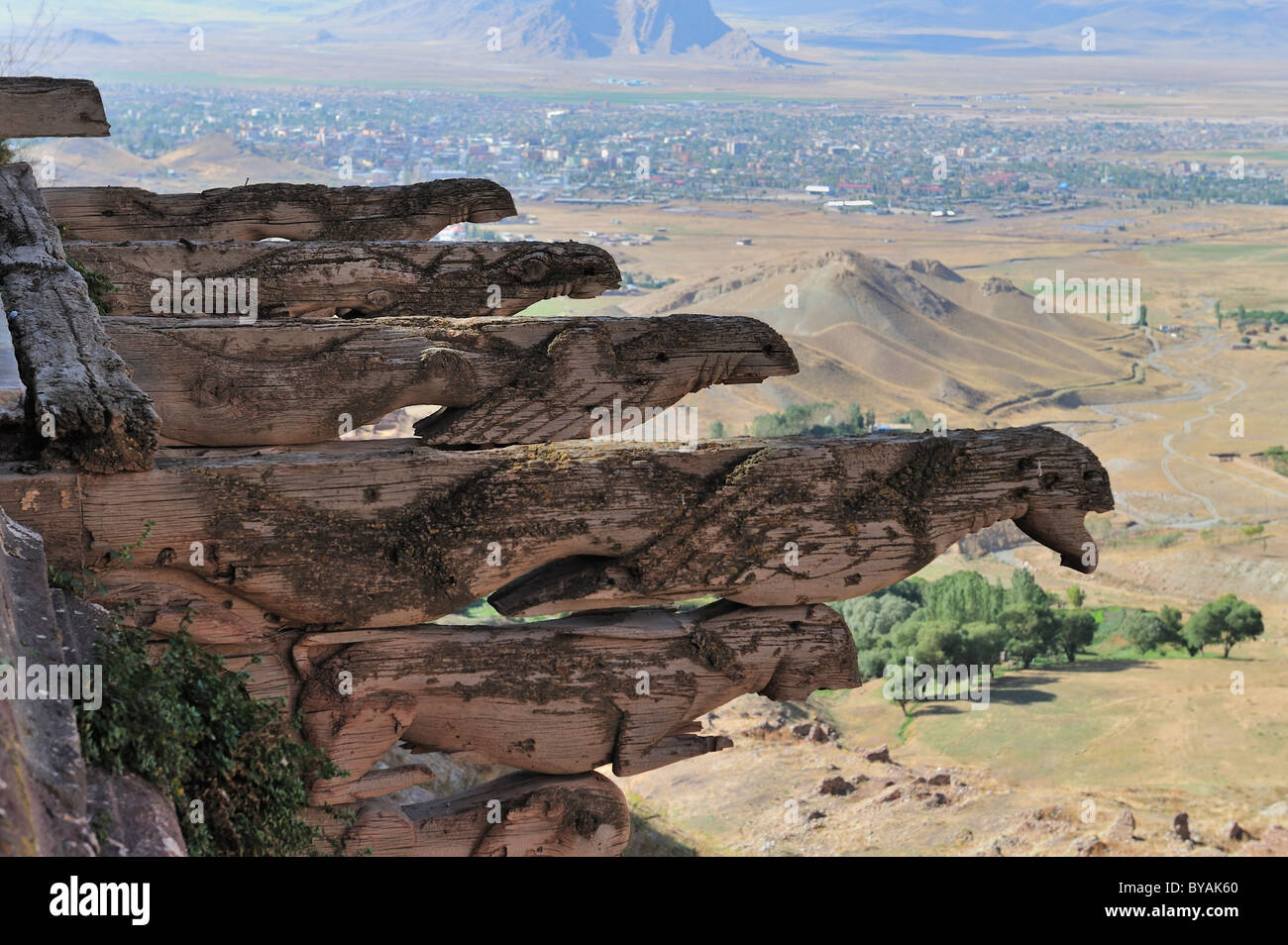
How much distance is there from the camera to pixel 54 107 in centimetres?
935

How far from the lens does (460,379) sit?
23.3ft

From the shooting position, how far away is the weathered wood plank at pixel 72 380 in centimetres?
504

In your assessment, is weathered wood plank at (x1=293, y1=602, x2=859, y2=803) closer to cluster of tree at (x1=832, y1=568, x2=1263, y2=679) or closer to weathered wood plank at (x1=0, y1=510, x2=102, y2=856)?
weathered wood plank at (x1=0, y1=510, x2=102, y2=856)

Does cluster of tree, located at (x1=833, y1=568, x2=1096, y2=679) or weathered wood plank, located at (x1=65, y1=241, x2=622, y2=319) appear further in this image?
cluster of tree, located at (x1=833, y1=568, x2=1096, y2=679)

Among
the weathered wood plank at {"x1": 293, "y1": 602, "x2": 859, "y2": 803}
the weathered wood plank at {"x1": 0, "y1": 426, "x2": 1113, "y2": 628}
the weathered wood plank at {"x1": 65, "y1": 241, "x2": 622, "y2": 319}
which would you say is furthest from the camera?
the weathered wood plank at {"x1": 65, "y1": 241, "x2": 622, "y2": 319}

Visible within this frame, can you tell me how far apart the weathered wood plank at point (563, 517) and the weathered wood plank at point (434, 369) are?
1.45ft

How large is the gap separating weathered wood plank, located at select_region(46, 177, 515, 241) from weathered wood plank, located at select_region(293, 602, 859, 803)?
4185 mm

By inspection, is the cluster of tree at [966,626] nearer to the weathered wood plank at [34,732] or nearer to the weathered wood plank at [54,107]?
the weathered wood plank at [54,107]

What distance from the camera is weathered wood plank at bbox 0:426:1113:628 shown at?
18.3 ft

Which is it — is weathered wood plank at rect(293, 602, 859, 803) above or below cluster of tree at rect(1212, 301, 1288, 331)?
above

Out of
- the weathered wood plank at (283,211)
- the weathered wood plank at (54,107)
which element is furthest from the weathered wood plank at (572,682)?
the weathered wood plank at (54,107)

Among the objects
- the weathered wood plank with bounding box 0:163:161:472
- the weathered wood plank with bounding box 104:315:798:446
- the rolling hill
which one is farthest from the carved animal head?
the rolling hill

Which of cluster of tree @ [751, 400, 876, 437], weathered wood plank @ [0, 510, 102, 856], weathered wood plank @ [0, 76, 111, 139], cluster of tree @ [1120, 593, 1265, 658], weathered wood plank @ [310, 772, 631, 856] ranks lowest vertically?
cluster of tree @ [1120, 593, 1265, 658]
